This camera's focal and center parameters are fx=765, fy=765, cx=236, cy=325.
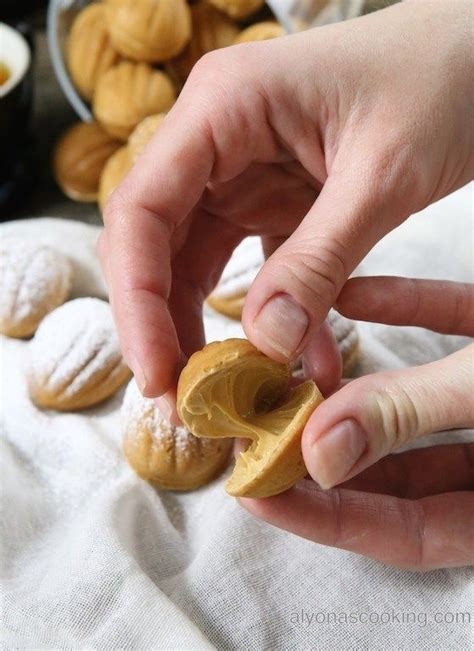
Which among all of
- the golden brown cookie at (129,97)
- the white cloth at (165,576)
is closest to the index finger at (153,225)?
the white cloth at (165,576)

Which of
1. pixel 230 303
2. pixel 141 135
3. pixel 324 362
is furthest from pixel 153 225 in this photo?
pixel 141 135

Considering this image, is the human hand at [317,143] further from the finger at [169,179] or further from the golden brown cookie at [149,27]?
the golden brown cookie at [149,27]

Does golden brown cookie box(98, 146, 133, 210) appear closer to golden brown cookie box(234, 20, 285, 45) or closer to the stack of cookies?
the stack of cookies

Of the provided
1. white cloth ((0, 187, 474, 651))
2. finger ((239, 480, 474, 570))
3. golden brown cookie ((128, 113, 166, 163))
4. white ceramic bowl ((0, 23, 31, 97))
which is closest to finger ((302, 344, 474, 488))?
finger ((239, 480, 474, 570))

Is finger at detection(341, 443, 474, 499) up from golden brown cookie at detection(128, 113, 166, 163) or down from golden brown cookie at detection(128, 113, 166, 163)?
down

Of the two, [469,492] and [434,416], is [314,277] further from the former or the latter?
[469,492]

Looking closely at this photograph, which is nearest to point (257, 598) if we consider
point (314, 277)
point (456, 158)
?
point (314, 277)
